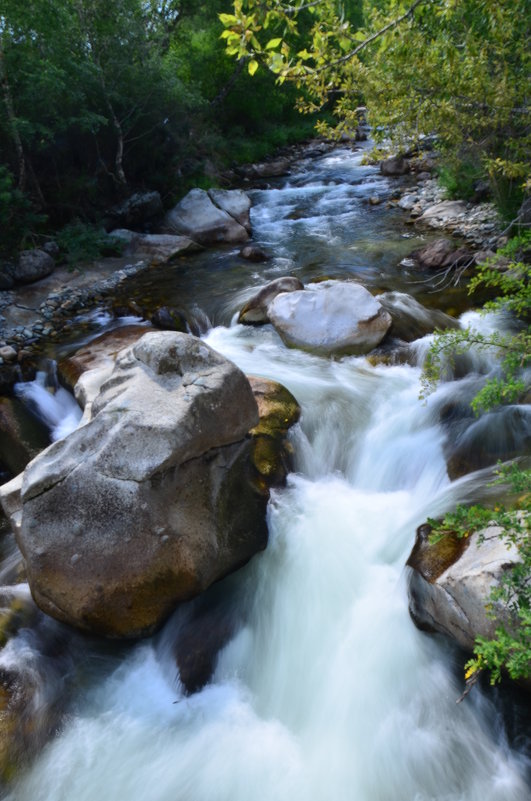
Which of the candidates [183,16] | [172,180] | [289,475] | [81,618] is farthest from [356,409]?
[183,16]

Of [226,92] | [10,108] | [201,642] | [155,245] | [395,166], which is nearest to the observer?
[201,642]

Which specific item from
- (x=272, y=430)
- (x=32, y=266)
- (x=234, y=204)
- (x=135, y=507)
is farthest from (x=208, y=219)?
(x=135, y=507)

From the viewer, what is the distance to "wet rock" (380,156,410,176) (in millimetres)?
18906

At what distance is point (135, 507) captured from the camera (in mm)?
4238

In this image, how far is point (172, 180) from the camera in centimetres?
1678

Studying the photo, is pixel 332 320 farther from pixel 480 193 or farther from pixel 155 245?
pixel 480 193

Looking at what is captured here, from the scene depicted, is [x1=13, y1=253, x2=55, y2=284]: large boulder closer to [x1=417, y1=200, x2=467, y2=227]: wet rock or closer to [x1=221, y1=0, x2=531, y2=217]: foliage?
A: [x1=221, y1=0, x2=531, y2=217]: foliage

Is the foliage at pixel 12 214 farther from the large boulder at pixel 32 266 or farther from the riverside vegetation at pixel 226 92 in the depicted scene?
the large boulder at pixel 32 266

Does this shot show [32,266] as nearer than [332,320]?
No

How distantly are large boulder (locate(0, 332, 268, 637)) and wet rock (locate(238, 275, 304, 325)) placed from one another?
4679mm

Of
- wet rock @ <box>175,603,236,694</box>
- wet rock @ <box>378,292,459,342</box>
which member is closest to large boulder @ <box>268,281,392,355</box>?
wet rock @ <box>378,292,459,342</box>

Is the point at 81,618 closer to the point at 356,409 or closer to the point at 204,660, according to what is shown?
the point at 204,660

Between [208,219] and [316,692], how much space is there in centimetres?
1338

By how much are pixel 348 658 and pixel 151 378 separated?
3066mm
